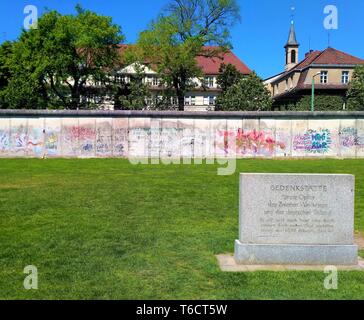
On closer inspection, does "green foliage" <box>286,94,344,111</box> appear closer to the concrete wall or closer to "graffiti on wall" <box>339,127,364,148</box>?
"graffiti on wall" <box>339,127,364,148</box>

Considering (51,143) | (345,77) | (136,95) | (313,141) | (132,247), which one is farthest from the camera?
(345,77)

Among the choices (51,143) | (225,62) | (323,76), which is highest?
(225,62)

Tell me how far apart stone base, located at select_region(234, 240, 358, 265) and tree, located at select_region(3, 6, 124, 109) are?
54.0 metres

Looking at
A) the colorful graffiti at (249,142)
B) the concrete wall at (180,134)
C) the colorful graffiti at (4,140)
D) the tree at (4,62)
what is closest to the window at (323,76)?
the concrete wall at (180,134)

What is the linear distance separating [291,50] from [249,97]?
41.9 metres

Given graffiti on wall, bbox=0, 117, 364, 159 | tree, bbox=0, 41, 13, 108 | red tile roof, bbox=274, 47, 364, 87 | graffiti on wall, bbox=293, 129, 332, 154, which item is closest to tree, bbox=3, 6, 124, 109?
tree, bbox=0, 41, 13, 108

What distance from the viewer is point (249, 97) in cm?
5681

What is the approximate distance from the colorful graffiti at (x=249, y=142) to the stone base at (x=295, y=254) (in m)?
26.0

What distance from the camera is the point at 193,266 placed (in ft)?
22.4

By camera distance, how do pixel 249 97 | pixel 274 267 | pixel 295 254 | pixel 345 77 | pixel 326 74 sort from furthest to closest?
pixel 345 77 < pixel 326 74 < pixel 249 97 < pixel 295 254 < pixel 274 267

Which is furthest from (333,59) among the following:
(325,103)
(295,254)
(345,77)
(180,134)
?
(295,254)

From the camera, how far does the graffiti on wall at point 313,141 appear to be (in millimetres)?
32969

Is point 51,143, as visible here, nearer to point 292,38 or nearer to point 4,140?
point 4,140

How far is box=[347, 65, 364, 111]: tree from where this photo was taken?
54059 mm
